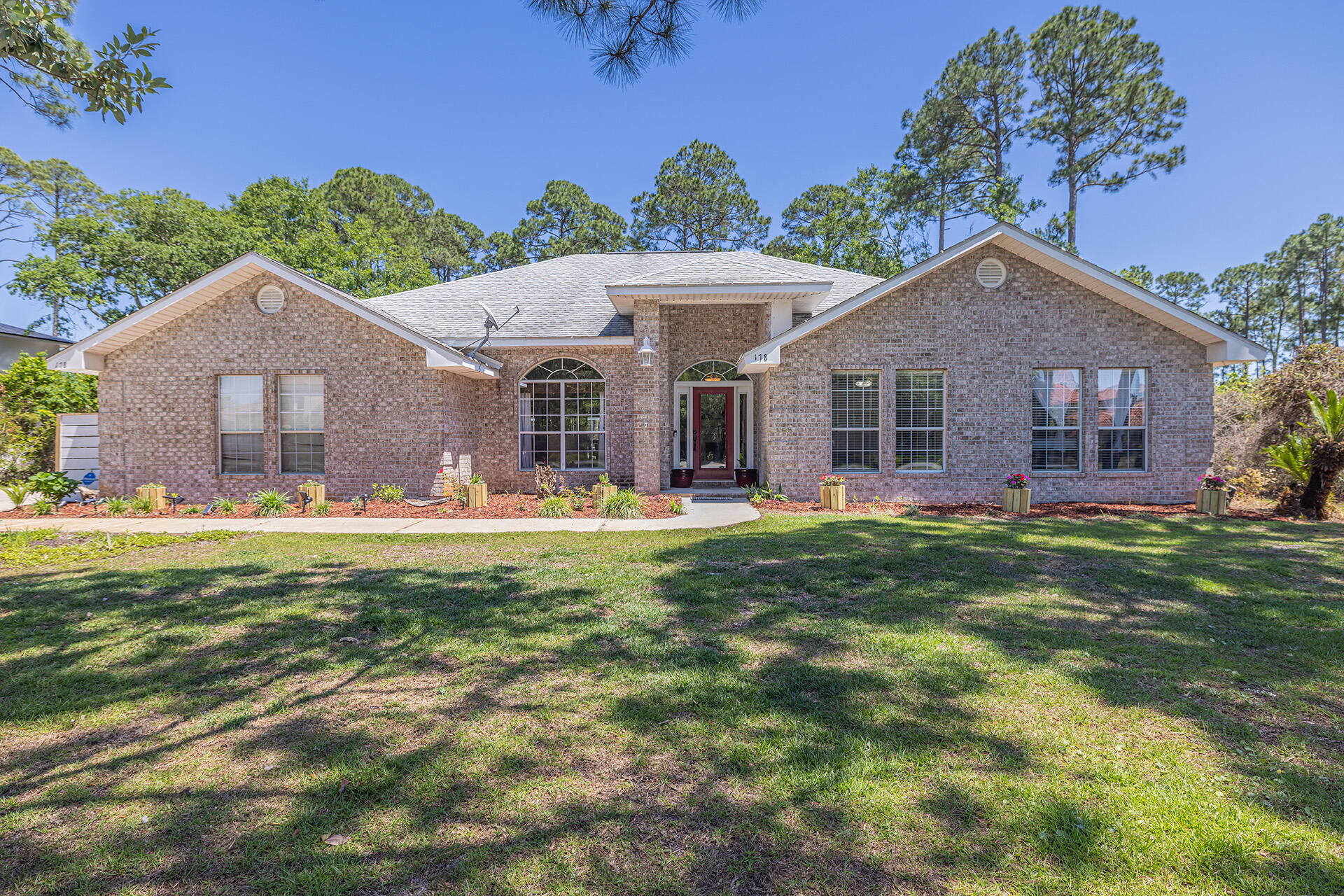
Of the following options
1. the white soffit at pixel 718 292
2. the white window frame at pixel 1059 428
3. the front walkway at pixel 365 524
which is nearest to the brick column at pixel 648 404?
the white soffit at pixel 718 292

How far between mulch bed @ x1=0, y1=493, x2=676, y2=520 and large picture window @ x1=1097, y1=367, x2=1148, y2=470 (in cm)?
898

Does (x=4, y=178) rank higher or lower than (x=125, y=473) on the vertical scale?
higher

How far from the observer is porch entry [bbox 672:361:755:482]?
14.5 meters

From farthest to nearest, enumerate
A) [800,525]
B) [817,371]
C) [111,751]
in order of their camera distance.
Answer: [817,371]
[800,525]
[111,751]

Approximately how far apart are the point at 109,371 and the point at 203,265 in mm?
19839

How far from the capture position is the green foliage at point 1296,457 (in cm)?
1014

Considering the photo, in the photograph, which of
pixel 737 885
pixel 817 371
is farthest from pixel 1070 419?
pixel 737 885

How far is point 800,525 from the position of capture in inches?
359

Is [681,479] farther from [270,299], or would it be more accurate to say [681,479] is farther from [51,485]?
[51,485]

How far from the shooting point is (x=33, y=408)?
13.0 metres

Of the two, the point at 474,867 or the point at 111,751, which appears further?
the point at 111,751

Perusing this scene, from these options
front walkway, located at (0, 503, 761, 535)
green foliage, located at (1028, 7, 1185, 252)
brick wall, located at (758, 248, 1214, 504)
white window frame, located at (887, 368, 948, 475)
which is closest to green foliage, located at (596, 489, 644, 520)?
front walkway, located at (0, 503, 761, 535)

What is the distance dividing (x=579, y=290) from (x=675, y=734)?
14.6 metres

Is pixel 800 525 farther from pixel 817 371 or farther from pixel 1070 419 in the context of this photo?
pixel 1070 419
